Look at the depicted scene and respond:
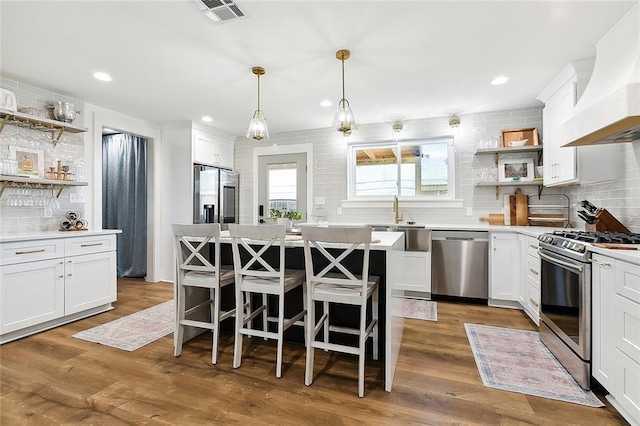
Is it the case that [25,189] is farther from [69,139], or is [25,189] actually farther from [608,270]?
[608,270]

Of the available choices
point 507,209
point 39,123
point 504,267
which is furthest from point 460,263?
point 39,123

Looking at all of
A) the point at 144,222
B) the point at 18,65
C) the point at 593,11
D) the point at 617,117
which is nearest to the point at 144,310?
the point at 144,222

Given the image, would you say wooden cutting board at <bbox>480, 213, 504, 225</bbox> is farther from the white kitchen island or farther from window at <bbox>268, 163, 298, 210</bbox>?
window at <bbox>268, 163, 298, 210</bbox>

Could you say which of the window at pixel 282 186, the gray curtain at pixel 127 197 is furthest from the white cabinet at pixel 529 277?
the gray curtain at pixel 127 197

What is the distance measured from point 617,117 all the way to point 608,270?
0.90m

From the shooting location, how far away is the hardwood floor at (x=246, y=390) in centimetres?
172

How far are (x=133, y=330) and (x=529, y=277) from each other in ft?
12.9

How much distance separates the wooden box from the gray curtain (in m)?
5.29

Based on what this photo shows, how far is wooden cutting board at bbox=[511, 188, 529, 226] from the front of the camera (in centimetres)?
397

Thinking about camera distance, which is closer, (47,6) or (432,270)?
(47,6)

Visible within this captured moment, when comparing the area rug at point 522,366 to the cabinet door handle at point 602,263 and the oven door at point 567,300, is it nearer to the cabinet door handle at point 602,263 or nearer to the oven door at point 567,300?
the oven door at point 567,300

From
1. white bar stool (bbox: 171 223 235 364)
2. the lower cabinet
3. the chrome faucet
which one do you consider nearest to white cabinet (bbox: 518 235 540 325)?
the chrome faucet

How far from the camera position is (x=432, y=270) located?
394 cm

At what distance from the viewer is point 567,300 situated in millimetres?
2195
